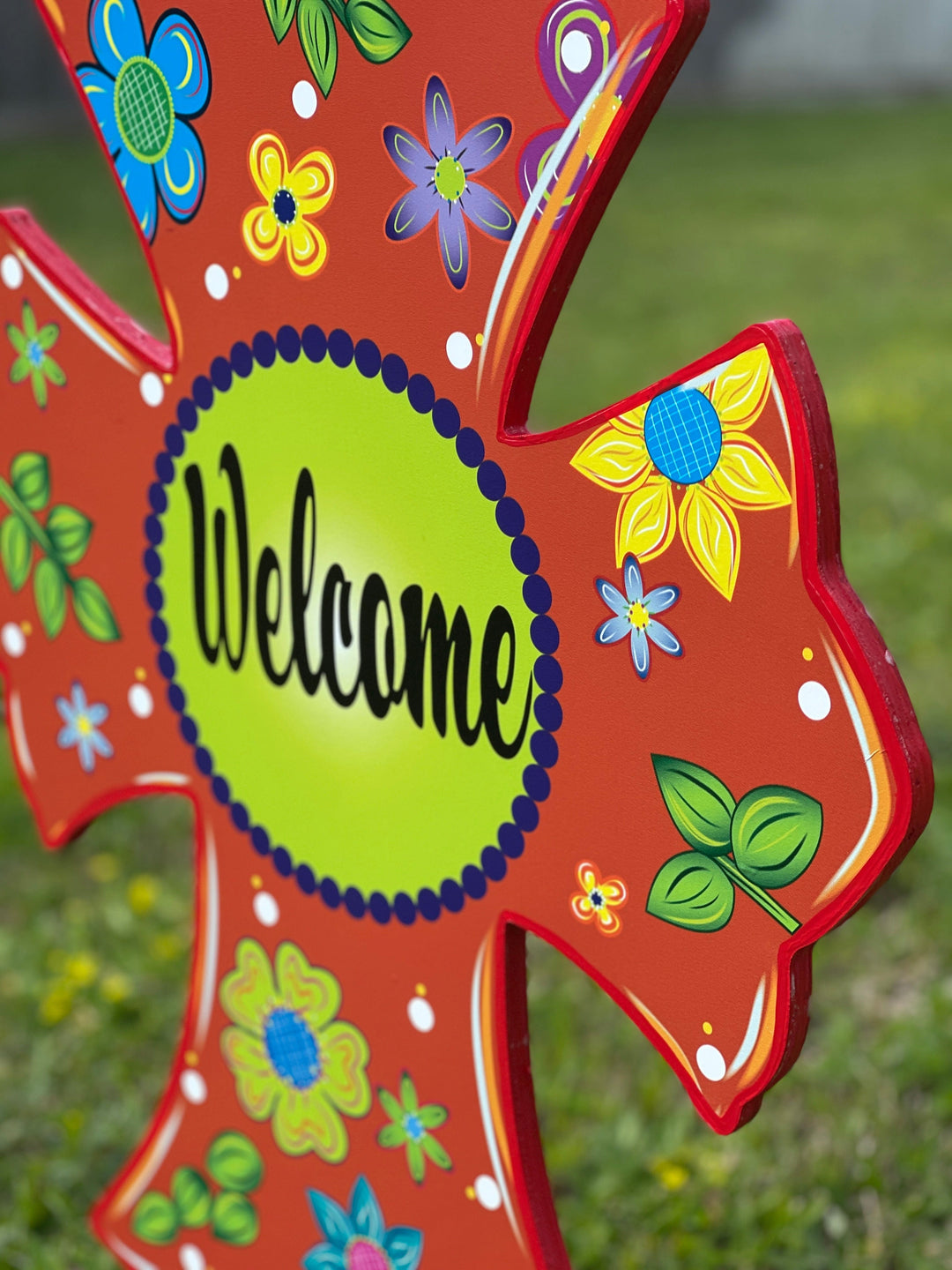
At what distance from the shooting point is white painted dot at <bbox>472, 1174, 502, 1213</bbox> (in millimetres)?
946

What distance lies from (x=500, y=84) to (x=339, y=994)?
618 millimetres

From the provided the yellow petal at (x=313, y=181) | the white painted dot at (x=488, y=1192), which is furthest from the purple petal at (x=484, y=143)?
the white painted dot at (x=488, y=1192)

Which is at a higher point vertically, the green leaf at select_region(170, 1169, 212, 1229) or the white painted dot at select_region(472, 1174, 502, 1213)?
the white painted dot at select_region(472, 1174, 502, 1213)

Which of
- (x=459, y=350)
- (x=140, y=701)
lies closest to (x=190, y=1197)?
(x=140, y=701)

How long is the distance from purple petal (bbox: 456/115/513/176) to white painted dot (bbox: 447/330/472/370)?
0.09 m

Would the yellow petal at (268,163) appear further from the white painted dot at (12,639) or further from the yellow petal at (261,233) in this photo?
the white painted dot at (12,639)

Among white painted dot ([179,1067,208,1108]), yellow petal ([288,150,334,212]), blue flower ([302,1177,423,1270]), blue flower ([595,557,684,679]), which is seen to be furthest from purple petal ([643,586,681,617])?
white painted dot ([179,1067,208,1108])

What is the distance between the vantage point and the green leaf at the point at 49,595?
114 centimetres

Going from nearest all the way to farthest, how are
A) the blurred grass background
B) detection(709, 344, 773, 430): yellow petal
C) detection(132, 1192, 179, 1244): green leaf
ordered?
detection(709, 344, 773, 430): yellow petal → detection(132, 1192, 179, 1244): green leaf → the blurred grass background

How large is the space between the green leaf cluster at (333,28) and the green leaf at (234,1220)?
841 millimetres

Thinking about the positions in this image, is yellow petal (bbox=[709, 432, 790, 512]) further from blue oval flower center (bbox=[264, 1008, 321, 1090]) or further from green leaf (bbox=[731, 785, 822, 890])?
blue oval flower center (bbox=[264, 1008, 321, 1090])

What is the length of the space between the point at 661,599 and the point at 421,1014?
371 millimetres

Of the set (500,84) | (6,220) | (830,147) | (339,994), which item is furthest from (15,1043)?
(830,147)

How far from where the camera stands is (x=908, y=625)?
248 centimetres
